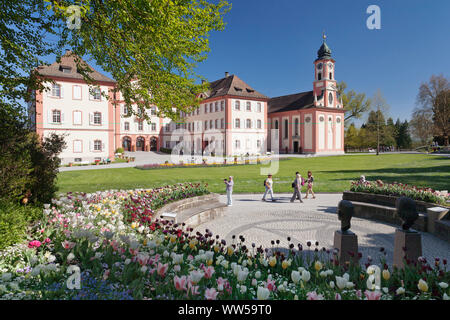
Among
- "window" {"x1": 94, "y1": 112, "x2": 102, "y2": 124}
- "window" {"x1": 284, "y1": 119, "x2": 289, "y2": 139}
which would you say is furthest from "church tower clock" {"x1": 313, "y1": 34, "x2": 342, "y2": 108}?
"window" {"x1": 94, "y1": 112, "x2": 102, "y2": 124}

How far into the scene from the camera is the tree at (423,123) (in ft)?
172

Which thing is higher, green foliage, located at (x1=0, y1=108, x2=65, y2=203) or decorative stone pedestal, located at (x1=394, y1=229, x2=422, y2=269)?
green foliage, located at (x1=0, y1=108, x2=65, y2=203)

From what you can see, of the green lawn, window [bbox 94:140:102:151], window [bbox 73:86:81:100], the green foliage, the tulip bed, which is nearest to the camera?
the tulip bed

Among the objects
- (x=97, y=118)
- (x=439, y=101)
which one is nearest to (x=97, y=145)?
(x=97, y=118)

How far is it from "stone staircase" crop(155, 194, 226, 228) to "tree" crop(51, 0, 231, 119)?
3.10m

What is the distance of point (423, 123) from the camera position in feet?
178

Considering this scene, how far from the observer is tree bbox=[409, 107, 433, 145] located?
172ft

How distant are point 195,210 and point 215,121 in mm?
40975

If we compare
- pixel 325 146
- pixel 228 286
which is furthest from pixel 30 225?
pixel 325 146

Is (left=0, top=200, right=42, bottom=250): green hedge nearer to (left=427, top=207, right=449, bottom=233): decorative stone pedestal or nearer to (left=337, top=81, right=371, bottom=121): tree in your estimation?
(left=427, top=207, right=449, bottom=233): decorative stone pedestal

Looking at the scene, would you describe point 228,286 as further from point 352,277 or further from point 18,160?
point 18,160
